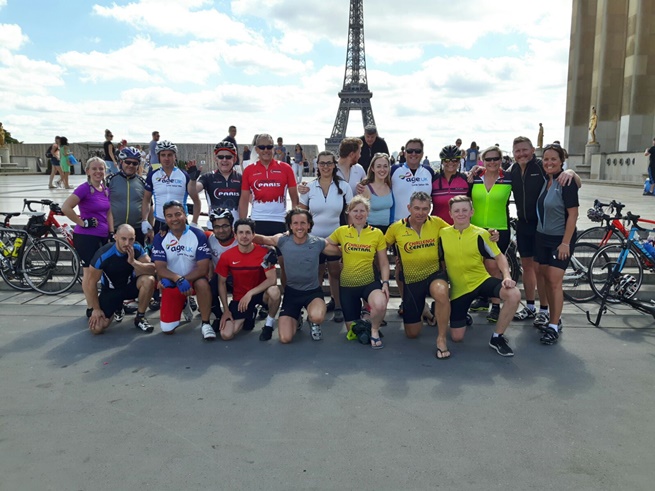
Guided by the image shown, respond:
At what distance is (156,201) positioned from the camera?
6.02 metres

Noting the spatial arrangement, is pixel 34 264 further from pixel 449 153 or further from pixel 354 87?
pixel 354 87

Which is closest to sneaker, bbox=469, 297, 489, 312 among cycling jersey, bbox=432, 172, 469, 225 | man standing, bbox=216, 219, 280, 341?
cycling jersey, bbox=432, 172, 469, 225

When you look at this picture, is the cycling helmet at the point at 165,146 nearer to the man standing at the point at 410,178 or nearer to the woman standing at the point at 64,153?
the man standing at the point at 410,178

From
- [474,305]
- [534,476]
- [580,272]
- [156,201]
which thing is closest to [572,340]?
[474,305]

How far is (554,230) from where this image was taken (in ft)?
16.6

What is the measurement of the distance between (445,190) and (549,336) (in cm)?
192

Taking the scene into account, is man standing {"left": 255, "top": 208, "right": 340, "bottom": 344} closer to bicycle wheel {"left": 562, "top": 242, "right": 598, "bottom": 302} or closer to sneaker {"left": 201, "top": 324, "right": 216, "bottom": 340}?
sneaker {"left": 201, "top": 324, "right": 216, "bottom": 340}

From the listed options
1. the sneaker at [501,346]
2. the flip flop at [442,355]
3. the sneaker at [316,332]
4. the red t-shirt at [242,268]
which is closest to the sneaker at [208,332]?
the red t-shirt at [242,268]

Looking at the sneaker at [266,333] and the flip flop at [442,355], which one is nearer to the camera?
the flip flop at [442,355]

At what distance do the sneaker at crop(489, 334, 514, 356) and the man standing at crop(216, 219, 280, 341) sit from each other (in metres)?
2.18

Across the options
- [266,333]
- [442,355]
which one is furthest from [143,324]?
[442,355]

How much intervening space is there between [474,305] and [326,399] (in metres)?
3.02

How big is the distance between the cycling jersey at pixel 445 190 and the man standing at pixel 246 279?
2.03m

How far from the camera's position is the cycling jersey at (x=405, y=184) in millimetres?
5746
